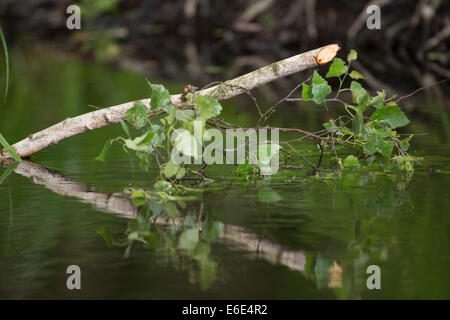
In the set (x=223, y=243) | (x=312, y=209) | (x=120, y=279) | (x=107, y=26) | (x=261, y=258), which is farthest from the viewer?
(x=107, y=26)

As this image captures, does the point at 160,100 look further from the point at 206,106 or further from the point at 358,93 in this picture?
the point at 358,93

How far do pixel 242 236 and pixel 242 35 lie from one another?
13473mm

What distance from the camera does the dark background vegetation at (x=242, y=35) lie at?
13.0m

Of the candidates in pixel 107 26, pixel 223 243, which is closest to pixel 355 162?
pixel 223 243

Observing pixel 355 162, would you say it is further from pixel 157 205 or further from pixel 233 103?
pixel 233 103

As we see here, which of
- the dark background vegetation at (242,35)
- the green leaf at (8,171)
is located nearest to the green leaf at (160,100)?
the green leaf at (8,171)

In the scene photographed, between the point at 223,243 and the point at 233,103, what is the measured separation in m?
5.61

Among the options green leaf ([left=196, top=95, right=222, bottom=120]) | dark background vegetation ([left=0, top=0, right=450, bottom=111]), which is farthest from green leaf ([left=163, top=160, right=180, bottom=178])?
dark background vegetation ([left=0, top=0, right=450, bottom=111])

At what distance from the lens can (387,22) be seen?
1573 centimetres

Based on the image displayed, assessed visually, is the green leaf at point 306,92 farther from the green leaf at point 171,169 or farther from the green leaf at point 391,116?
the green leaf at point 171,169

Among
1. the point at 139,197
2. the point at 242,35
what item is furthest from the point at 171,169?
the point at 242,35

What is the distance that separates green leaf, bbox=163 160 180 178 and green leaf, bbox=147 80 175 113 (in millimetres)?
290

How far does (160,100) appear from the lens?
4.91 metres

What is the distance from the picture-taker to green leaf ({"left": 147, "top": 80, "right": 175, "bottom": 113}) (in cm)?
489
